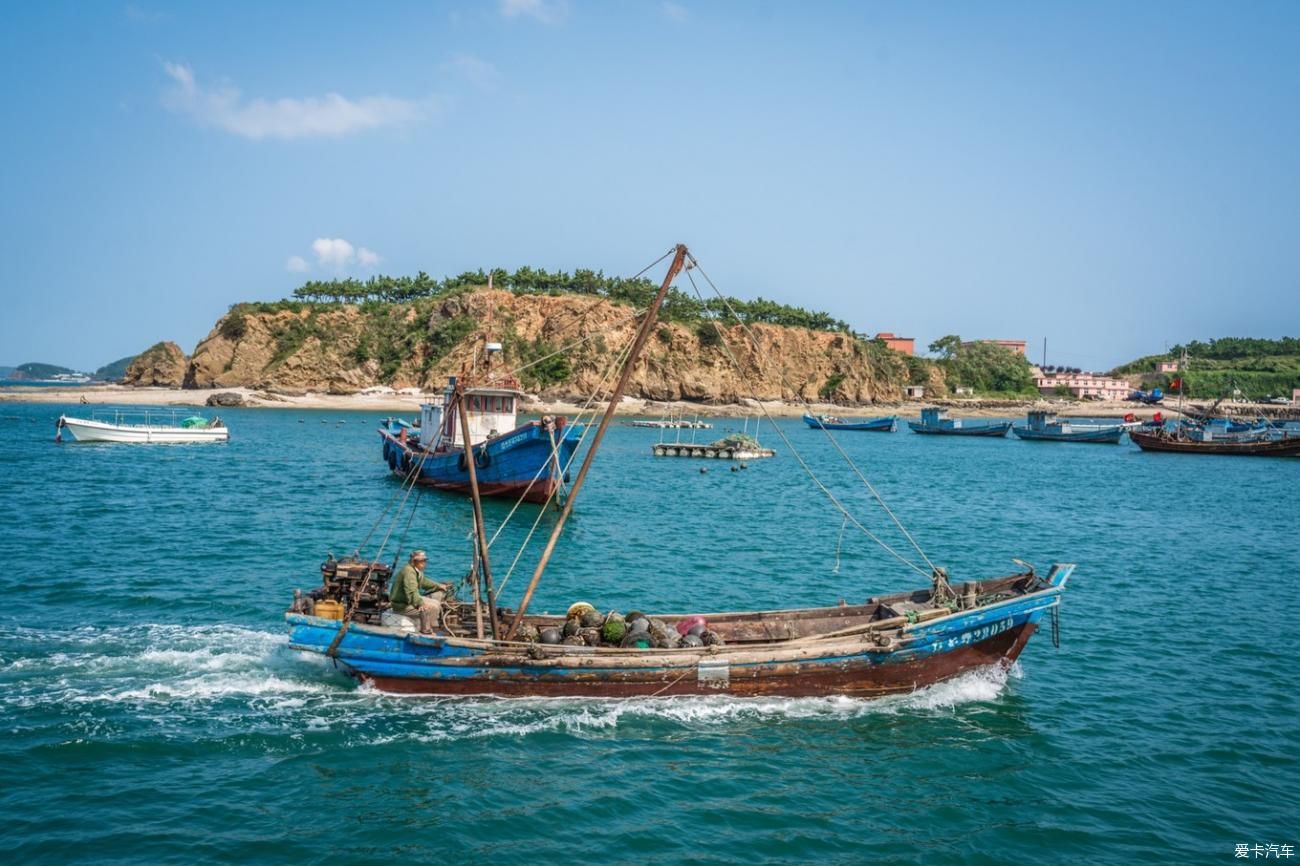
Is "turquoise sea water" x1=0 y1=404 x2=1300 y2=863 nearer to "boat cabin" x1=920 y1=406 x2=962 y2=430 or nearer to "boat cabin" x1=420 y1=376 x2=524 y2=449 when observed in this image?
"boat cabin" x1=420 y1=376 x2=524 y2=449

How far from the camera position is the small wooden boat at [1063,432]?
3516 inches

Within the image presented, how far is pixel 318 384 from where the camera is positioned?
112375 millimetres

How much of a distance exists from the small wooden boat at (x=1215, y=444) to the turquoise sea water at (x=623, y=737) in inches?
2169

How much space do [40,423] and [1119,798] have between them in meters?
87.4

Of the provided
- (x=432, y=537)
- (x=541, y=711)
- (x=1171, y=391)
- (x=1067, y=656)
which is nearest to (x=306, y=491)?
(x=432, y=537)

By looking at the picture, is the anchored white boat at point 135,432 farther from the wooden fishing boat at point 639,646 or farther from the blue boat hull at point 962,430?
the blue boat hull at point 962,430

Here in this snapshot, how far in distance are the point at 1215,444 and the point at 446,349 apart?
266ft

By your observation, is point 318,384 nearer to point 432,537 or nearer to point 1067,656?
point 432,537

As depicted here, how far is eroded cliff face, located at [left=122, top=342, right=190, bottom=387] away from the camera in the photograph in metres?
126

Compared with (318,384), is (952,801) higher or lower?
lower

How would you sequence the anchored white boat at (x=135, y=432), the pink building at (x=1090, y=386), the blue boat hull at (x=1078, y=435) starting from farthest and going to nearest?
the pink building at (x=1090, y=386)
the blue boat hull at (x=1078, y=435)
the anchored white boat at (x=135, y=432)

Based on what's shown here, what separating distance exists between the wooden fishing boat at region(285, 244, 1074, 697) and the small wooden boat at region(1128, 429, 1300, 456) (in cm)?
7178

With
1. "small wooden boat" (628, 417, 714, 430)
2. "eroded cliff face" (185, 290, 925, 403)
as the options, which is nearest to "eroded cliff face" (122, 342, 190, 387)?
"eroded cliff face" (185, 290, 925, 403)

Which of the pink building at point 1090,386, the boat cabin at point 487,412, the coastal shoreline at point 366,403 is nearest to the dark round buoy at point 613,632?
the boat cabin at point 487,412
